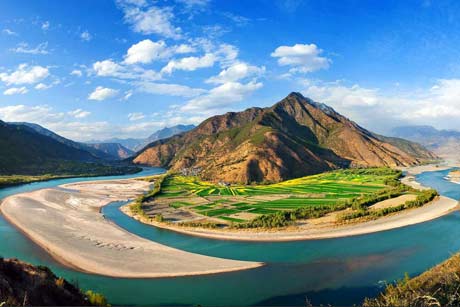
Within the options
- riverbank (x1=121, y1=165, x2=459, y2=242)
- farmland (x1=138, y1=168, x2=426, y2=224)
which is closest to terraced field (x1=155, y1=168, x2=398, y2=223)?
farmland (x1=138, y1=168, x2=426, y2=224)

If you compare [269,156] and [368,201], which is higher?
[269,156]

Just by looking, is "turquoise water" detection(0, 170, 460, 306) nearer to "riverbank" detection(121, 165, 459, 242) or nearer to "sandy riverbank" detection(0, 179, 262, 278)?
"sandy riverbank" detection(0, 179, 262, 278)

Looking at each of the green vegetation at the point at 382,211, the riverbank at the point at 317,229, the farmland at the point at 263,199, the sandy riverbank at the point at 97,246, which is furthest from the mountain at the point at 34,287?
the green vegetation at the point at 382,211

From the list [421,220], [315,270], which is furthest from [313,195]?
[315,270]

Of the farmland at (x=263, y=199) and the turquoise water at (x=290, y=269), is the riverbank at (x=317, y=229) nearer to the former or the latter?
the turquoise water at (x=290, y=269)

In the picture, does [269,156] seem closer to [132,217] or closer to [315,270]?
[132,217]

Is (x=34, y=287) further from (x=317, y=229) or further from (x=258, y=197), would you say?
(x=258, y=197)

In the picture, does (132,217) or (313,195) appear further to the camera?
(313,195)

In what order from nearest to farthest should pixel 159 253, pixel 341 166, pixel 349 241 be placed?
pixel 159 253 → pixel 349 241 → pixel 341 166
